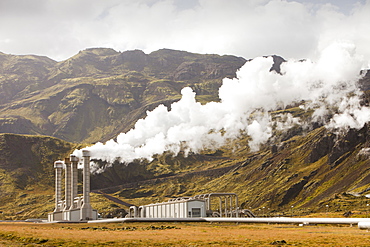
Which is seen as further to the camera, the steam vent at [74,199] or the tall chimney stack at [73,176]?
the tall chimney stack at [73,176]

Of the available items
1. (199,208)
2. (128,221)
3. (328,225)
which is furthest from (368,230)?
(199,208)

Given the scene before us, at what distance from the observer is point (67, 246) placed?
47000 millimetres

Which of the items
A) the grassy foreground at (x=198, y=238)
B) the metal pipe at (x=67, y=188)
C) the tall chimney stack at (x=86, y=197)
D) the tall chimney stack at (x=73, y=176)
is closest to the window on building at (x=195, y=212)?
the tall chimney stack at (x=86, y=197)

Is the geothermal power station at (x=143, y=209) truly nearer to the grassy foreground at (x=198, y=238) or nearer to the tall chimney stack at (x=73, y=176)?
the tall chimney stack at (x=73, y=176)

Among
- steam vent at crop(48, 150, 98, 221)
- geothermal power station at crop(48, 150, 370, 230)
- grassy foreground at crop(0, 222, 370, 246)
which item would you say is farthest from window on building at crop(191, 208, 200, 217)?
grassy foreground at crop(0, 222, 370, 246)

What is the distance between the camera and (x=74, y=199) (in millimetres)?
163125

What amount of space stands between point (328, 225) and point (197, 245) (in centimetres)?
4512

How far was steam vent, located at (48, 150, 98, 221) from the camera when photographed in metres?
143

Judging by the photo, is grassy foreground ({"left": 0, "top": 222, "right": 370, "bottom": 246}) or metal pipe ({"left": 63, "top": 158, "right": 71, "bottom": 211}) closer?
grassy foreground ({"left": 0, "top": 222, "right": 370, "bottom": 246})

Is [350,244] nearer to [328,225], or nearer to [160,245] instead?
[160,245]

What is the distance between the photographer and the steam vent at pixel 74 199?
14275 centimetres

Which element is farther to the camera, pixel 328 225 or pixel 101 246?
pixel 328 225

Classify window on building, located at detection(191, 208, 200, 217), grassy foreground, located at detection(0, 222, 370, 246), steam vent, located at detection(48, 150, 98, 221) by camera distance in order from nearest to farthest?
grassy foreground, located at detection(0, 222, 370, 246), window on building, located at detection(191, 208, 200, 217), steam vent, located at detection(48, 150, 98, 221)

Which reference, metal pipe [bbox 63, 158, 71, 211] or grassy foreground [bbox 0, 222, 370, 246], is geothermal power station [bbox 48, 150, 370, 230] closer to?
metal pipe [bbox 63, 158, 71, 211]
